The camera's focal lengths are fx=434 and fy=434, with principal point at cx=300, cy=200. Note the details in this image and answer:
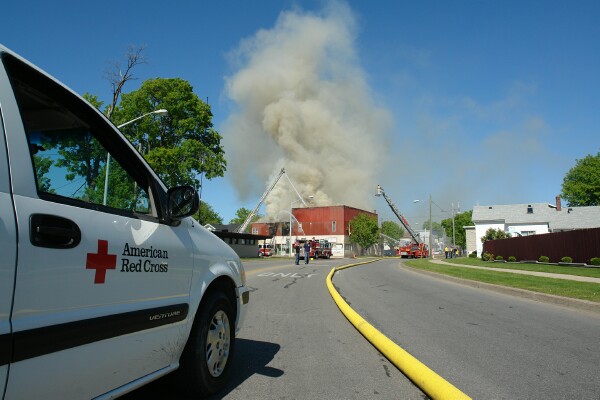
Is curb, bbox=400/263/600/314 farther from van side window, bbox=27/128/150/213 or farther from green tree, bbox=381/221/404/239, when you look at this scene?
green tree, bbox=381/221/404/239

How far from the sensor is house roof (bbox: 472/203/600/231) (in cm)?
4653

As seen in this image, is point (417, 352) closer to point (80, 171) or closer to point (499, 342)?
point (499, 342)

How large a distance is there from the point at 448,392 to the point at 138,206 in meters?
2.73

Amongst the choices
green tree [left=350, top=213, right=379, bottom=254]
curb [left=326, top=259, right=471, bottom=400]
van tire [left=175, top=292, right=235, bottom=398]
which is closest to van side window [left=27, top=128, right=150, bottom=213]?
van tire [left=175, top=292, right=235, bottom=398]

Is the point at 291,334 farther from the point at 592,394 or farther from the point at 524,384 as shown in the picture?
the point at 592,394

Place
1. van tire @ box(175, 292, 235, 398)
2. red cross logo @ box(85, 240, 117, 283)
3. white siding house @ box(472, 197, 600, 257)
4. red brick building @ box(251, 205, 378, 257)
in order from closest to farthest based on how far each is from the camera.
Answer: red cross logo @ box(85, 240, 117, 283) → van tire @ box(175, 292, 235, 398) → white siding house @ box(472, 197, 600, 257) → red brick building @ box(251, 205, 378, 257)

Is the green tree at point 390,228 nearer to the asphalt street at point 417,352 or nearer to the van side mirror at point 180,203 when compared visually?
the asphalt street at point 417,352

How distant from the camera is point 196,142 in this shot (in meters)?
33.3

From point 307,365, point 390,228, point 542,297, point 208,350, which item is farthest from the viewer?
Answer: point 390,228

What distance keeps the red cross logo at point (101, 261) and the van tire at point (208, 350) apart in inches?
45.6

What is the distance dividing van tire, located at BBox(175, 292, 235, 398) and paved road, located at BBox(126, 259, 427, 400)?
0.20 m

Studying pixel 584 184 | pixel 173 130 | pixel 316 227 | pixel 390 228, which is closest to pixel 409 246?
pixel 316 227

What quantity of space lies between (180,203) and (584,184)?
71775 mm

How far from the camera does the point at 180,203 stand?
10.0ft
